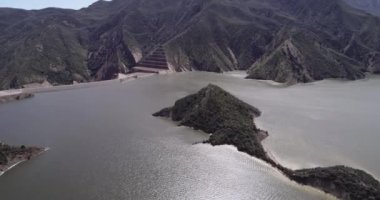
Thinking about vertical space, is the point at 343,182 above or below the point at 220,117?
below

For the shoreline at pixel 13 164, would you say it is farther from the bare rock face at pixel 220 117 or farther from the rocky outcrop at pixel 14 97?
the rocky outcrop at pixel 14 97

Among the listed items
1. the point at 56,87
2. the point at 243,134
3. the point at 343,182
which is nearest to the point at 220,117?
the point at 243,134

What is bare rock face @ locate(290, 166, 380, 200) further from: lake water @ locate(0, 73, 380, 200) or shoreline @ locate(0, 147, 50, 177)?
shoreline @ locate(0, 147, 50, 177)

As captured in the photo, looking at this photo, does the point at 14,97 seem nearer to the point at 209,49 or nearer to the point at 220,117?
the point at 220,117

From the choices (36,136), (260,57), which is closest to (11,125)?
(36,136)

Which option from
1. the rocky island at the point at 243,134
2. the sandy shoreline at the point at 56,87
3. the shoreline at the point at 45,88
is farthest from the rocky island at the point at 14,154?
the sandy shoreline at the point at 56,87
